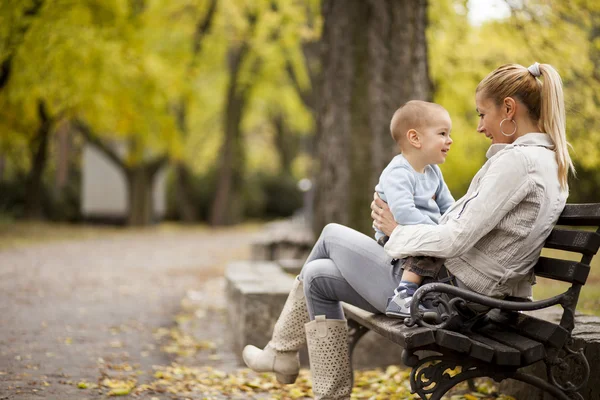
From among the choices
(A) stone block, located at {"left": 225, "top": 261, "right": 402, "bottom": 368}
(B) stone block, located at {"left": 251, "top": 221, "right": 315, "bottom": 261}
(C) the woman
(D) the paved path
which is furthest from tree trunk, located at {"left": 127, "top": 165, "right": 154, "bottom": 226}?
(C) the woman

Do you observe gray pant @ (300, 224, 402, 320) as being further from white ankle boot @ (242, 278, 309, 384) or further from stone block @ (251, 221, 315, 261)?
stone block @ (251, 221, 315, 261)

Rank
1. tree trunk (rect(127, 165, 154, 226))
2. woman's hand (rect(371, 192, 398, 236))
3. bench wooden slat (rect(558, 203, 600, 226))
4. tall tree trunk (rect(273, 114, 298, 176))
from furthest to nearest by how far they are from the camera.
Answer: tall tree trunk (rect(273, 114, 298, 176)), tree trunk (rect(127, 165, 154, 226)), woman's hand (rect(371, 192, 398, 236)), bench wooden slat (rect(558, 203, 600, 226))

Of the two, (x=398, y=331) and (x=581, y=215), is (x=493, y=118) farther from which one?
(x=398, y=331)

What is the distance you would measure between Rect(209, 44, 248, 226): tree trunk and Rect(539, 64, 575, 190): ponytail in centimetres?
1976

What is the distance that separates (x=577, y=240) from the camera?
281cm

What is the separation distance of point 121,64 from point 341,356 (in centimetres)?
1116

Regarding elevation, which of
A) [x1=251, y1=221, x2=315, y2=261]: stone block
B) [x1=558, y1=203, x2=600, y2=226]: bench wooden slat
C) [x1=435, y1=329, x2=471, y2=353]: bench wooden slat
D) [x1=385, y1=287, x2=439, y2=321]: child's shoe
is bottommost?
[x1=251, y1=221, x2=315, y2=261]: stone block

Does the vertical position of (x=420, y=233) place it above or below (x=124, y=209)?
above

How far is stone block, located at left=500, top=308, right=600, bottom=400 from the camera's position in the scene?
130 inches

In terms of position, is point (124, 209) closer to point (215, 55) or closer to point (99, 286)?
point (215, 55)

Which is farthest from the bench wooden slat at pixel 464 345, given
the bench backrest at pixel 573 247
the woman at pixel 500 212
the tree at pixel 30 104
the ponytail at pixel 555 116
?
the tree at pixel 30 104

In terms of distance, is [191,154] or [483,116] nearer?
[483,116]

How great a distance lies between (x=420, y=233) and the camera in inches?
119

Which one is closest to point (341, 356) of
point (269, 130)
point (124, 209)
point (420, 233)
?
point (420, 233)
